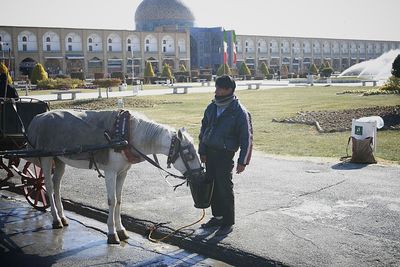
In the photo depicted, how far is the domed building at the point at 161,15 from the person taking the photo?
264 ft

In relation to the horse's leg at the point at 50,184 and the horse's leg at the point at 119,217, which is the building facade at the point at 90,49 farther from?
the horse's leg at the point at 119,217

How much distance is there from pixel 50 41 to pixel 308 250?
210 ft

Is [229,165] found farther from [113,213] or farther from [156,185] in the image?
[156,185]

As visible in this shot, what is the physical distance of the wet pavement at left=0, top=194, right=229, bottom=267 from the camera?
507 centimetres

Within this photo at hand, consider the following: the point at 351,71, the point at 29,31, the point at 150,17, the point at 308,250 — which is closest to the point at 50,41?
the point at 29,31

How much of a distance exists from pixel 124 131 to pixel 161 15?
7771 cm

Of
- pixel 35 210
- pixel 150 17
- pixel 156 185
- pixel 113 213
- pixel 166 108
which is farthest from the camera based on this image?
pixel 150 17

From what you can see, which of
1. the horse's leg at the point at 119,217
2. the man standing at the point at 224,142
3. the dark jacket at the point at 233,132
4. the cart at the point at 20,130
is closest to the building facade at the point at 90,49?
the cart at the point at 20,130

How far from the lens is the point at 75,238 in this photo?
19.2ft

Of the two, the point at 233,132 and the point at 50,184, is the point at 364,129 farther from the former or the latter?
the point at 50,184

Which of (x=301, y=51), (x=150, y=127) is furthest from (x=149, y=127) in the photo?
(x=301, y=51)

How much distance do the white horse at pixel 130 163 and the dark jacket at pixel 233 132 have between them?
0.45 metres

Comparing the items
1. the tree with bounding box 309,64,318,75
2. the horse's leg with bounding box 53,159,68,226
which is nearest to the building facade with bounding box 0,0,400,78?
the tree with bounding box 309,64,318,75

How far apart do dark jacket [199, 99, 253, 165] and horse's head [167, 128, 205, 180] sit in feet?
1.64
